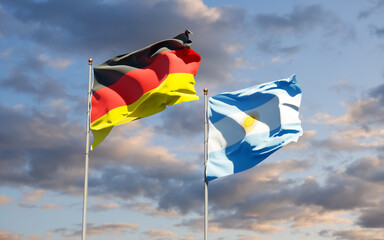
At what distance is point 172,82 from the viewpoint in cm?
3406

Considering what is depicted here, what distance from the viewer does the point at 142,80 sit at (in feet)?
115

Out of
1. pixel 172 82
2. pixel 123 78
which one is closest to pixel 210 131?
pixel 172 82

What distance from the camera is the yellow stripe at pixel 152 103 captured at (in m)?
33.9

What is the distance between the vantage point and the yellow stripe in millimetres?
33938

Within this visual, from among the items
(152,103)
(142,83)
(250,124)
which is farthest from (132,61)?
(250,124)

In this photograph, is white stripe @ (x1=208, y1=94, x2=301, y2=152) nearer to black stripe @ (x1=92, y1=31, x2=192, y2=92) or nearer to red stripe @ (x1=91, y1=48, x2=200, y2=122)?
red stripe @ (x1=91, y1=48, x2=200, y2=122)

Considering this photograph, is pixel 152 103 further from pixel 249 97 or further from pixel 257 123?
pixel 257 123

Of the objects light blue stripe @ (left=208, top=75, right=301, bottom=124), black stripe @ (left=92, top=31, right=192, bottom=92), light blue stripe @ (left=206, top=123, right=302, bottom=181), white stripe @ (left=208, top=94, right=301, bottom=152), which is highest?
black stripe @ (left=92, top=31, right=192, bottom=92)

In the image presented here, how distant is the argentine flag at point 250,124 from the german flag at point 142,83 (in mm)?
2718

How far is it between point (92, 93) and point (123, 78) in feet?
7.30

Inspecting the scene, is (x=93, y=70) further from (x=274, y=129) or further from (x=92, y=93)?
(x=274, y=129)

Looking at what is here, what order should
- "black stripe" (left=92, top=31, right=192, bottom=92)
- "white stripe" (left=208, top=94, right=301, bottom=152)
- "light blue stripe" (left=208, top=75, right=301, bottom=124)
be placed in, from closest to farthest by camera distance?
"white stripe" (left=208, top=94, right=301, bottom=152) → "black stripe" (left=92, top=31, right=192, bottom=92) → "light blue stripe" (left=208, top=75, right=301, bottom=124)

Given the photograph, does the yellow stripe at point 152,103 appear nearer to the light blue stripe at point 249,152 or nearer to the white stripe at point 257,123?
the white stripe at point 257,123

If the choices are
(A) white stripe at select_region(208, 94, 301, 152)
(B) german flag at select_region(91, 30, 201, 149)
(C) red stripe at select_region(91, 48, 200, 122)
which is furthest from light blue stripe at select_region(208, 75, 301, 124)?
(C) red stripe at select_region(91, 48, 200, 122)
